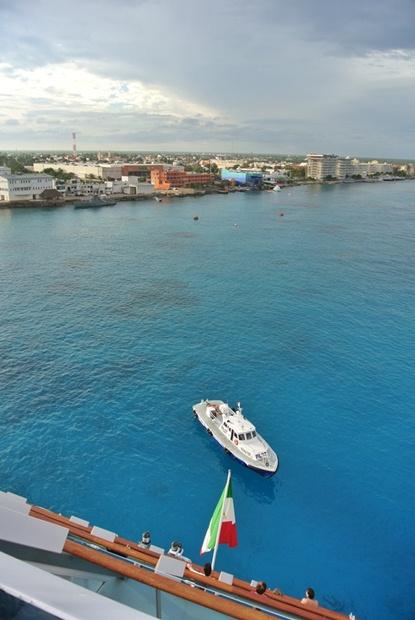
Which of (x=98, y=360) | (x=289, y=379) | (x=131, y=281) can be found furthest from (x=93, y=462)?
(x=131, y=281)

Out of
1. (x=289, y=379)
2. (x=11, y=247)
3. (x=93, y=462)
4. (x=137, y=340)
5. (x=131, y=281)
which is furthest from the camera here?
(x=11, y=247)

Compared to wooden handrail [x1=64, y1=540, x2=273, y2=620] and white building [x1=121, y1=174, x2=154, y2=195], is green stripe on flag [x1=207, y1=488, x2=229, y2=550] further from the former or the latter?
white building [x1=121, y1=174, x2=154, y2=195]

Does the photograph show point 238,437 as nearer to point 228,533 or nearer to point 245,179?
point 228,533

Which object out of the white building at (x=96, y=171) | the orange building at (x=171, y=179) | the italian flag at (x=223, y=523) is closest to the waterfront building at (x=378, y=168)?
the orange building at (x=171, y=179)

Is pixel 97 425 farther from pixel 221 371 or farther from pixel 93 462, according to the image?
pixel 221 371

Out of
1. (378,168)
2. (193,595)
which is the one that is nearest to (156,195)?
(193,595)

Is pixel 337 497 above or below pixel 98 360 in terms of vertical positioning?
below
